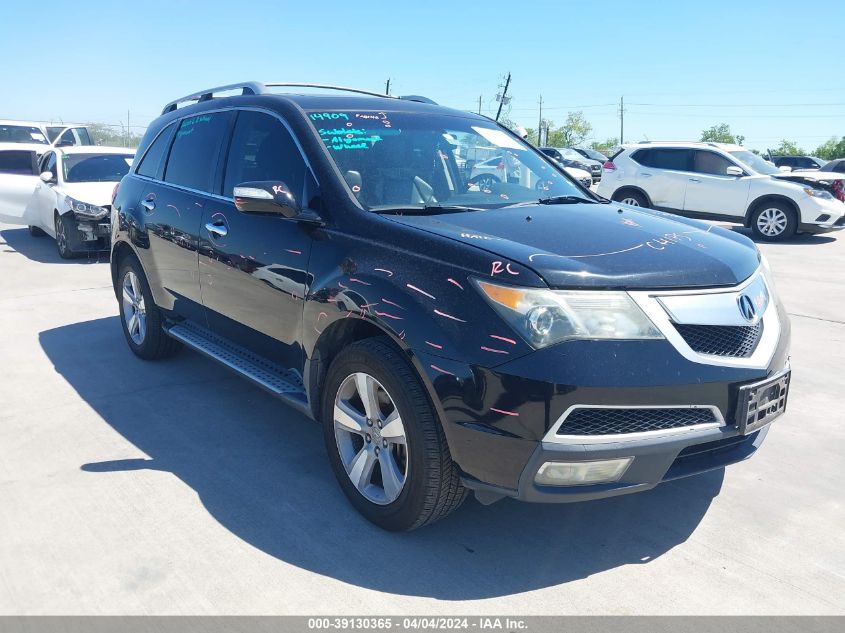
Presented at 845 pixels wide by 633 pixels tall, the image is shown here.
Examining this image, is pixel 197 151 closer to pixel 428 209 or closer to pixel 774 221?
pixel 428 209

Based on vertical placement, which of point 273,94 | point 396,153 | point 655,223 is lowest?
point 655,223

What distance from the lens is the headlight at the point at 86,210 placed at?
1000 cm

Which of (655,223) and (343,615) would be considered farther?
(655,223)

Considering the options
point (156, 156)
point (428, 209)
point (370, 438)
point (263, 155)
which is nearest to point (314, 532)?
point (370, 438)

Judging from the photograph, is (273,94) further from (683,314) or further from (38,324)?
(38,324)

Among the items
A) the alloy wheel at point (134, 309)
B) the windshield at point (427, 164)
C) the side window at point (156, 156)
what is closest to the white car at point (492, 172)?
the windshield at point (427, 164)

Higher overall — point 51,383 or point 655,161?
point 655,161

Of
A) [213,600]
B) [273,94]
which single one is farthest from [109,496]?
[273,94]

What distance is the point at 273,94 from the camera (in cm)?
418

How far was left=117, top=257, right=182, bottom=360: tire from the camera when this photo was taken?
5.32m

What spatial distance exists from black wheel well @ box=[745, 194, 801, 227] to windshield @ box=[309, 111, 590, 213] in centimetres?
1041

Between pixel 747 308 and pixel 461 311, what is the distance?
120 cm

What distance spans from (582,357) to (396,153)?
5.68ft

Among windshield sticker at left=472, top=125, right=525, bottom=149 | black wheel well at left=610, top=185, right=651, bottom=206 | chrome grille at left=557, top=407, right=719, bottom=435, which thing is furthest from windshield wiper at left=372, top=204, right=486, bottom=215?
black wheel well at left=610, top=185, right=651, bottom=206
